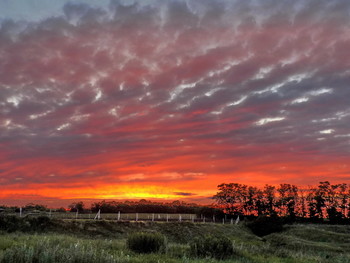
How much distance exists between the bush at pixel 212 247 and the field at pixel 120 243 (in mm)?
391

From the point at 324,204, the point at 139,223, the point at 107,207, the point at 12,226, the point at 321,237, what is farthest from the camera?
the point at 324,204

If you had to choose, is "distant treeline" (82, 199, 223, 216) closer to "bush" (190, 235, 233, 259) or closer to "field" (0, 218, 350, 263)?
"field" (0, 218, 350, 263)

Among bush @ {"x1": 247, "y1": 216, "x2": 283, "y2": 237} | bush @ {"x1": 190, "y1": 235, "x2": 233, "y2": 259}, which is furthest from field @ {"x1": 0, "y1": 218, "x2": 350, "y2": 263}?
bush @ {"x1": 247, "y1": 216, "x2": 283, "y2": 237}

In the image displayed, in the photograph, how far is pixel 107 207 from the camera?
81062 millimetres

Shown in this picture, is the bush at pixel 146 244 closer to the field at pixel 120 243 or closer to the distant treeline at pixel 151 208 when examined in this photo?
the field at pixel 120 243

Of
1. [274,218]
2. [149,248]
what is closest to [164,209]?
[274,218]

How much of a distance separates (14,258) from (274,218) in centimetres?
8279

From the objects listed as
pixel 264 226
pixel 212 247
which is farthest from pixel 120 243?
pixel 264 226

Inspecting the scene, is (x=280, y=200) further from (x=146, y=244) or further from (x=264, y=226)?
(x=146, y=244)

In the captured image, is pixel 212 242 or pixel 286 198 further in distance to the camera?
pixel 286 198

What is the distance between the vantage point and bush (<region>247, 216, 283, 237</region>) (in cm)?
7765

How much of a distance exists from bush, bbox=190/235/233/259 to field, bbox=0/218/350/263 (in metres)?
0.39

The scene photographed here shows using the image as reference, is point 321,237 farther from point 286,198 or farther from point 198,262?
point 198,262

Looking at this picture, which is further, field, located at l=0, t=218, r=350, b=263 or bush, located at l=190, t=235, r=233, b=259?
bush, located at l=190, t=235, r=233, b=259
